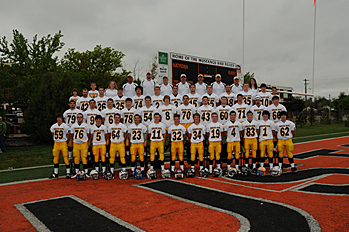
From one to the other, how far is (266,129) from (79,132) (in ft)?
20.7

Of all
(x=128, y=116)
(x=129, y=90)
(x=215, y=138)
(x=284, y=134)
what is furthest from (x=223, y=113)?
(x=129, y=90)

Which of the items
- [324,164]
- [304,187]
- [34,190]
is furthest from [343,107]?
[34,190]

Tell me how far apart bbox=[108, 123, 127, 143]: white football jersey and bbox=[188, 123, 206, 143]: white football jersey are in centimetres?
221

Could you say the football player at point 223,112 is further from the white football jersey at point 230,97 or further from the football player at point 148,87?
the football player at point 148,87

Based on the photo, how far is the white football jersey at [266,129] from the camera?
29.2 feet

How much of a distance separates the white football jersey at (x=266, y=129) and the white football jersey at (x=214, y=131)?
146cm

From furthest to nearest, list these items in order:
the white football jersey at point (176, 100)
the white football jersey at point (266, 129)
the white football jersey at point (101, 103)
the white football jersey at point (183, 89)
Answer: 1. the white football jersey at point (183, 89)
2. the white football jersey at point (176, 100)
3. the white football jersey at point (101, 103)
4. the white football jersey at point (266, 129)

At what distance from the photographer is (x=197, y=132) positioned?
866 centimetres

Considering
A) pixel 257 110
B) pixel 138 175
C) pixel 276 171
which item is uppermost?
pixel 257 110

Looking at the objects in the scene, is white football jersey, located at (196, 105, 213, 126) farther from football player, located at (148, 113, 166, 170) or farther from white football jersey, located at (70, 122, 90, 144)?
white football jersey, located at (70, 122, 90, 144)

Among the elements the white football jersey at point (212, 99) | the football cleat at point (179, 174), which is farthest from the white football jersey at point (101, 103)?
the white football jersey at point (212, 99)

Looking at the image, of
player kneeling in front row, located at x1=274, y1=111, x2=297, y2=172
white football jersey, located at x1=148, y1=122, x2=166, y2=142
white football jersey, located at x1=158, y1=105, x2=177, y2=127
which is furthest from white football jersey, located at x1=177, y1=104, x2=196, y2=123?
player kneeling in front row, located at x1=274, y1=111, x2=297, y2=172

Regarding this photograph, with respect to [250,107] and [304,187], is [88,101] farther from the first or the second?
[304,187]

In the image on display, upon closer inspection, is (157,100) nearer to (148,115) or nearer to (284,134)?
(148,115)
